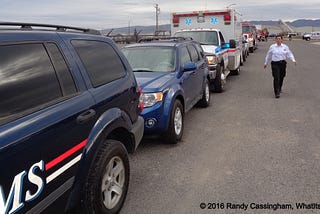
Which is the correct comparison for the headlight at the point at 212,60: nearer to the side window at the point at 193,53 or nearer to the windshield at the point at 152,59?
the side window at the point at 193,53

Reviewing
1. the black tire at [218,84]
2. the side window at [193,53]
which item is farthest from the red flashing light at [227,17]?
the side window at [193,53]

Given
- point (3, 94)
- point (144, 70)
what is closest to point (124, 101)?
point (3, 94)

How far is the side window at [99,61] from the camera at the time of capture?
10.8 ft

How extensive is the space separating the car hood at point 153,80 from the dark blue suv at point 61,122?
5.56ft

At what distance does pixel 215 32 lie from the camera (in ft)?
40.0

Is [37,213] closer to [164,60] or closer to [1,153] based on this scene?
[1,153]

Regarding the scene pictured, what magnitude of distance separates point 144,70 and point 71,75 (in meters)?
3.76

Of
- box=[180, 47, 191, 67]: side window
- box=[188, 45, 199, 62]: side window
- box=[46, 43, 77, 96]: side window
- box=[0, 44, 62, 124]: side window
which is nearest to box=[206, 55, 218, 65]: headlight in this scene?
box=[188, 45, 199, 62]: side window

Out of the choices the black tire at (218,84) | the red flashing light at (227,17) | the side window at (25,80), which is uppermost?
the red flashing light at (227,17)

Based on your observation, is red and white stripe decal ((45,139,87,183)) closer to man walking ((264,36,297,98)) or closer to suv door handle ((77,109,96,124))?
suv door handle ((77,109,96,124))

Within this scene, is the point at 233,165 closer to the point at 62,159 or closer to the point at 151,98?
the point at 151,98

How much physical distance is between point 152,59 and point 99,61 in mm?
3442

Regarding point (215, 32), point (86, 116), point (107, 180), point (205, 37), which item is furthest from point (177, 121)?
point (215, 32)

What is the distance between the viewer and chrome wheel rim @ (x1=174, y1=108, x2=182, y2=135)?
584 centimetres
